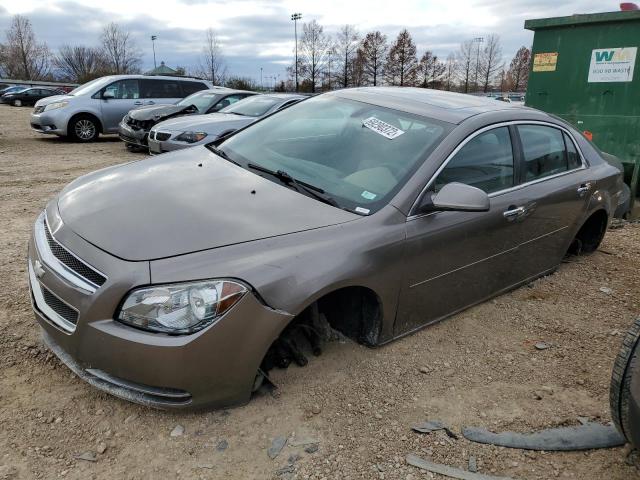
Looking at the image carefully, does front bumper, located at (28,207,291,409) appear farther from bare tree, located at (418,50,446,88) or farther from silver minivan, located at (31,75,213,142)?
bare tree, located at (418,50,446,88)

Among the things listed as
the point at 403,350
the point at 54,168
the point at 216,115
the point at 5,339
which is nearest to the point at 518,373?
the point at 403,350

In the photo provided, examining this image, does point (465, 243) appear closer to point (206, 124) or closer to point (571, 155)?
point (571, 155)

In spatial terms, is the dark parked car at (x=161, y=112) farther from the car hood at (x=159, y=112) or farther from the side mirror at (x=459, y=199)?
the side mirror at (x=459, y=199)

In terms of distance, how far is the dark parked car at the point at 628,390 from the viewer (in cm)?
210

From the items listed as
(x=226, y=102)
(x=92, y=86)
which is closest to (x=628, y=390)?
(x=226, y=102)

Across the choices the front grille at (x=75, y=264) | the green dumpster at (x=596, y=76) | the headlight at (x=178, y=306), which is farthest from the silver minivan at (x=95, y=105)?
the headlight at (x=178, y=306)

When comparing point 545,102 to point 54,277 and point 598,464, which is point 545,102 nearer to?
point 598,464

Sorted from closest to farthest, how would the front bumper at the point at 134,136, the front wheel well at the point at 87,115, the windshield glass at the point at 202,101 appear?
1. the front bumper at the point at 134,136
2. the windshield glass at the point at 202,101
3. the front wheel well at the point at 87,115

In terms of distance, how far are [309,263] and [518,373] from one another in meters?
1.59

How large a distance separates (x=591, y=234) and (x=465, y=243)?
236 cm

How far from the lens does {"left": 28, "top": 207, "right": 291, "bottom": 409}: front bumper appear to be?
2174 mm

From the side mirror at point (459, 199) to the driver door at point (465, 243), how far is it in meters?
0.12

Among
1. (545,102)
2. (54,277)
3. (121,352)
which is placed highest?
(545,102)

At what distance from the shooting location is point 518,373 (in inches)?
123
